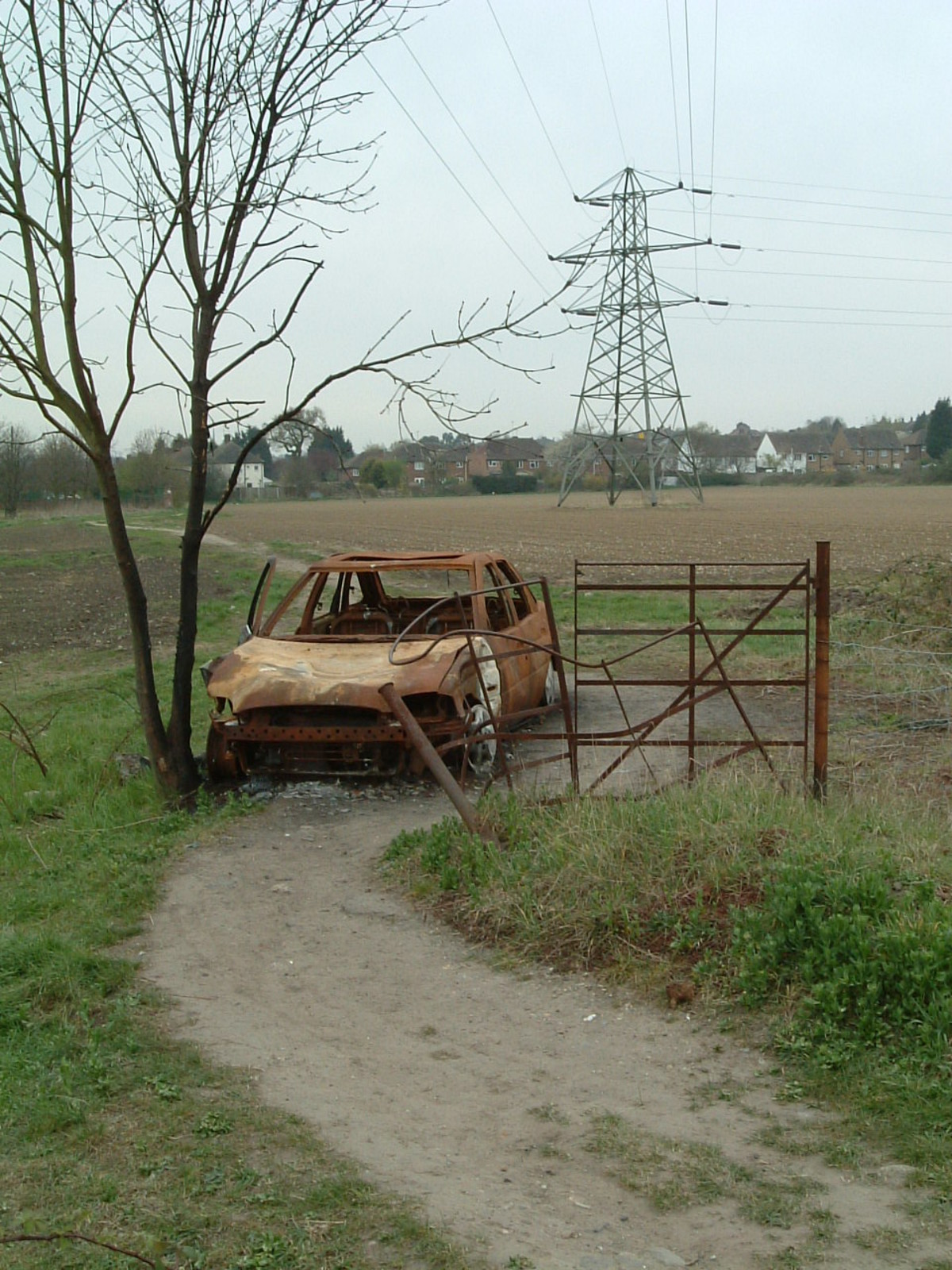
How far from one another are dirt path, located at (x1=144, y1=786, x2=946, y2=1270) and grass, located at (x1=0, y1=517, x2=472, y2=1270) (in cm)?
15

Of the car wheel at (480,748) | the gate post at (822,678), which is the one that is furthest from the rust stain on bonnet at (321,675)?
the gate post at (822,678)

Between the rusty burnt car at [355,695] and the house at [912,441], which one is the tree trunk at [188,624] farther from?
the house at [912,441]

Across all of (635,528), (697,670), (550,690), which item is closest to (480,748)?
(550,690)

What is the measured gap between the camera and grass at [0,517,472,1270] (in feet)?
10.7

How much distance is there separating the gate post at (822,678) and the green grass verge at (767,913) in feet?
1.29

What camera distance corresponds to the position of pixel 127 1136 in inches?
154

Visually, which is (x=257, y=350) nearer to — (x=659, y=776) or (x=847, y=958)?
(x=659, y=776)

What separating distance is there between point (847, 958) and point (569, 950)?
1213 mm

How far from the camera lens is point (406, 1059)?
450 centimetres

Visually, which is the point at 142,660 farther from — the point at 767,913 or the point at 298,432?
the point at 767,913

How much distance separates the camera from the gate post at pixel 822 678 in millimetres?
6906

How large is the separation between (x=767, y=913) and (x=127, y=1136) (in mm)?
2486

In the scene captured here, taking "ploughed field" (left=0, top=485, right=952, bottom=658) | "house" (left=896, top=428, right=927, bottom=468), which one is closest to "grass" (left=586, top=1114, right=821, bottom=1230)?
"ploughed field" (left=0, top=485, right=952, bottom=658)

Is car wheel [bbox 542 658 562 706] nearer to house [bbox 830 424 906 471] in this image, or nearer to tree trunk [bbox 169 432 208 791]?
tree trunk [bbox 169 432 208 791]
